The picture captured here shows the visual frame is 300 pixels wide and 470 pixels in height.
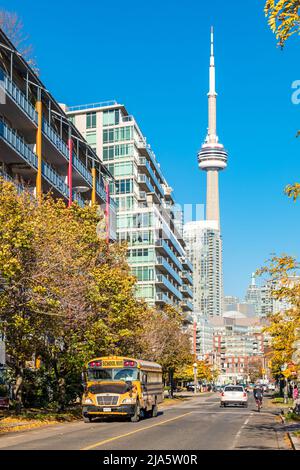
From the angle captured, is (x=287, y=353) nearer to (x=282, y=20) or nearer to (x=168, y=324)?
(x=282, y=20)

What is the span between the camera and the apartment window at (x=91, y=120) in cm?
11169

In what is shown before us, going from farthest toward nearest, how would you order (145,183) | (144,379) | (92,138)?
(145,183), (92,138), (144,379)

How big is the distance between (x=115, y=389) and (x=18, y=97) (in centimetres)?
2662

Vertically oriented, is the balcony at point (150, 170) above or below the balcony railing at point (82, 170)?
above

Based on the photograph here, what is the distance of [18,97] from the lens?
5091cm

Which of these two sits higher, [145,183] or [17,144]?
[145,183]

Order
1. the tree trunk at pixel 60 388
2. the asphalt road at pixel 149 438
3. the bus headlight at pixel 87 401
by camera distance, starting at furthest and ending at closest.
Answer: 1. the tree trunk at pixel 60 388
2. the bus headlight at pixel 87 401
3. the asphalt road at pixel 149 438

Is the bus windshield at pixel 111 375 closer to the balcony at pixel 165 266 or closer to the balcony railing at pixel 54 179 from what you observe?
the balcony railing at pixel 54 179

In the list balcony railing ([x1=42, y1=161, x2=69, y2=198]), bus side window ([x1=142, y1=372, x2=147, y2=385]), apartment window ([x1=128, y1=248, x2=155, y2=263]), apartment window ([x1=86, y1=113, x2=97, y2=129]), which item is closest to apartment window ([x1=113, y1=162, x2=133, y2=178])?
apartment window ([x1=86, y1=113, x2=97, y2=129])

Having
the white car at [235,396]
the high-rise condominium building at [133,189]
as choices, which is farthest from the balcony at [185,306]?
the white car at [235,396]

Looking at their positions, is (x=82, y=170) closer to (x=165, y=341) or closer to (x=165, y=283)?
(x=165, y=341)

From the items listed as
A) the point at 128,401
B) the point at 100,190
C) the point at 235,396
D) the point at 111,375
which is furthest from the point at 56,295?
the point at 100,190

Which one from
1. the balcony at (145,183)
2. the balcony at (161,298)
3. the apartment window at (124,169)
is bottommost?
the balcony at (161,298)

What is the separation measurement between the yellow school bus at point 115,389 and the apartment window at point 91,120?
267 feet
